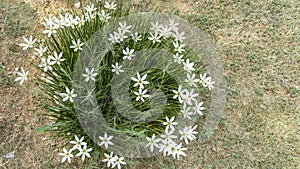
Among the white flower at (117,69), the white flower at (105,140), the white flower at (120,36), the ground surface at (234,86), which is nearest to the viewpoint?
the white flower at (105,140)

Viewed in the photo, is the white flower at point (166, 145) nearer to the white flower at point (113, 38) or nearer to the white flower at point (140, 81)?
the white flower at point (140, 81)

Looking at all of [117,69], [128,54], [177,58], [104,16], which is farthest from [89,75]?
[177,58]

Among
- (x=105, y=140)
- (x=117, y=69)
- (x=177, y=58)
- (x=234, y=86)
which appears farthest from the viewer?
(x=234, y=86)

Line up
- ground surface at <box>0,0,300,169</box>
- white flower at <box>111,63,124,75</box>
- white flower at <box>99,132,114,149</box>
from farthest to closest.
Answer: ground surface at <box>0,0,300,169</box> → white flower at <box>111,63,124,75</box> → white flower at <box>99,132,114,149</box>

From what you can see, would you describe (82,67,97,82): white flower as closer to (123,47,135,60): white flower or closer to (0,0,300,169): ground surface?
(123,47,135,60): white flower

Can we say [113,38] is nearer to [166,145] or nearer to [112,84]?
[112,84]

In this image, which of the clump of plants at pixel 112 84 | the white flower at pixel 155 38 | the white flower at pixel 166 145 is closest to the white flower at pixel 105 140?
the clump of plants at pixel 112 84

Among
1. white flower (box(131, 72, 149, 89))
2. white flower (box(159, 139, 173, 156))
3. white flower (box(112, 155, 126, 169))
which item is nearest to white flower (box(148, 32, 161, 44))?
white flower (box(131, 72, 149, 89))

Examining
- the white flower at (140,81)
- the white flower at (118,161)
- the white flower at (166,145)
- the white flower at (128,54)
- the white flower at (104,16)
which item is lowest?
the white flower at (118,161)

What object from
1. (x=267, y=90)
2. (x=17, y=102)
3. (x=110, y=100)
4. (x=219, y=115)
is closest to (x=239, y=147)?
(x=219, y=115)
